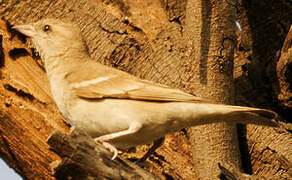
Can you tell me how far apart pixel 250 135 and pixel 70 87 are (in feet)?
6.82

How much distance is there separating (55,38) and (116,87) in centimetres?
109

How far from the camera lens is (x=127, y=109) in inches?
157

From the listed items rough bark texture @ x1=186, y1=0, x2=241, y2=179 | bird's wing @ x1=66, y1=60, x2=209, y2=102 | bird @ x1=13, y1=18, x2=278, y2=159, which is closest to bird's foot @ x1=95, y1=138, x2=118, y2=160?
bird @ x1=13, y1=18, x2=278, y2=159

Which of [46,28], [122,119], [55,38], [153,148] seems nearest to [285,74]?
[153,148]

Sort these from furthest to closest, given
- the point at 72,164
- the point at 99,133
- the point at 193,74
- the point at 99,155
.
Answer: the point at 193,74 < the point at 99,133 < the point at 99,155 < the point at 72,164

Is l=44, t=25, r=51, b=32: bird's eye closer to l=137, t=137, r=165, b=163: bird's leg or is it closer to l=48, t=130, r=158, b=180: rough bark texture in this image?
l=137, t=137, r=165, b=163: bird's leg

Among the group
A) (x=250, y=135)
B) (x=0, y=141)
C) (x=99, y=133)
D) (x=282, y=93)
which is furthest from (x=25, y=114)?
(x=282, y=93)

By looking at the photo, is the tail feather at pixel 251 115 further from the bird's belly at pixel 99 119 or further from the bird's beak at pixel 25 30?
the bird's beak at pixel 25 30

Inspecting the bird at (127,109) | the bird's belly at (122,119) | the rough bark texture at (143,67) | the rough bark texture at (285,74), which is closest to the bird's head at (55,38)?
the rough bark texture at (143,67)

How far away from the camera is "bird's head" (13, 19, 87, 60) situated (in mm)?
4812

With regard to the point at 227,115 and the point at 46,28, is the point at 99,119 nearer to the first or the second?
the point at 227,115

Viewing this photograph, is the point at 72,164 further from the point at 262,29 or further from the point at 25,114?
the point at 262,29

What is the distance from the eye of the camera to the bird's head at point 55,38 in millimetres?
4812

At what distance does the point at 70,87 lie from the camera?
4227 millimetres
